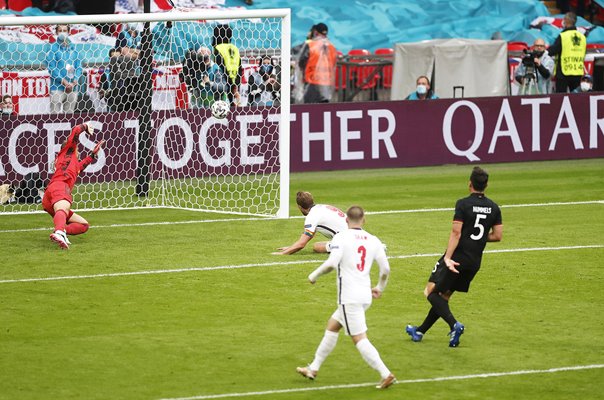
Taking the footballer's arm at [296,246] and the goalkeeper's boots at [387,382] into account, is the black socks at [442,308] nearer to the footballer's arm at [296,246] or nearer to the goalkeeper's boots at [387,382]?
the goalkeeper's boots at [387,382]

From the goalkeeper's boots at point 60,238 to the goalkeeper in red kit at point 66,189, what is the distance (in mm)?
21

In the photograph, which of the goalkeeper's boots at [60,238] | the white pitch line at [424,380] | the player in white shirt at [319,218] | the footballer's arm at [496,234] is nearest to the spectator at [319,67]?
the goalkeeper's boots at [60,238]

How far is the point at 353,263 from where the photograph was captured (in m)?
10.8

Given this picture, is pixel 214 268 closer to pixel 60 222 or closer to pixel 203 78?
pixel 60 222

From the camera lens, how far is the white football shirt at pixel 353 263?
1070 centimetres

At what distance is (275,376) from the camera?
11227mm

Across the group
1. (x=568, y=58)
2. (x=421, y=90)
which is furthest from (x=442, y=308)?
(x=568, y=58)

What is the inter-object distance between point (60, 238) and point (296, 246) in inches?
136

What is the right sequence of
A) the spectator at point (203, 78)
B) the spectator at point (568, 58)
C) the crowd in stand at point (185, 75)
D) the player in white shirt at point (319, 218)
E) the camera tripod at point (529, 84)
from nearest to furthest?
the player in white shirt at point (319, 218) < the crowd in stand at point (185, 75) < the spectator at point (203, 78) < the spectator at point (568, 58) < the camera tripod at point (529, 84)

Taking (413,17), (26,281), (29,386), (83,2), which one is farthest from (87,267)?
(413,17)

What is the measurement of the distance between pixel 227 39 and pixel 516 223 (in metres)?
7.15

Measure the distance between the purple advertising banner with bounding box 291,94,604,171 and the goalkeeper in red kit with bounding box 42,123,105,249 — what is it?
6982 mm

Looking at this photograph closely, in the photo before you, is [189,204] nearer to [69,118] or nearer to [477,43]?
[69,118]

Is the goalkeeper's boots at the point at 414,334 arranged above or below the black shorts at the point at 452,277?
below
